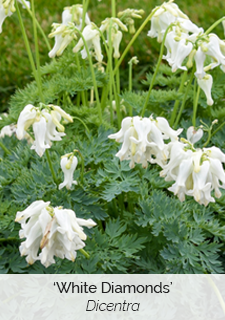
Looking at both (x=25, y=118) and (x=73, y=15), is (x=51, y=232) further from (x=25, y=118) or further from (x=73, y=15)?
(x=73, y=15)

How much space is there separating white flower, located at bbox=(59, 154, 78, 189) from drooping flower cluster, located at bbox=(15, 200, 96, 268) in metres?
0.31

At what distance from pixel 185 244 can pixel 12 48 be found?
4.10 metres

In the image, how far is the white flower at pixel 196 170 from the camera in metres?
1.43

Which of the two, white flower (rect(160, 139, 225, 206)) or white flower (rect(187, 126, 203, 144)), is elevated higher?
white flower (rect(160, 139, 225, 206))

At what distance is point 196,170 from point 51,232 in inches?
21.1

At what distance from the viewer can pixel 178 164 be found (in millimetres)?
1509

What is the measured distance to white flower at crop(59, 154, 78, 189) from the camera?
1.71m

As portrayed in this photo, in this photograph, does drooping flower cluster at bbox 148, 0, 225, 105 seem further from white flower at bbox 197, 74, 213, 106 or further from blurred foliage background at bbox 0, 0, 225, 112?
blurred foliage background at bbox 0, 0, 225, 112

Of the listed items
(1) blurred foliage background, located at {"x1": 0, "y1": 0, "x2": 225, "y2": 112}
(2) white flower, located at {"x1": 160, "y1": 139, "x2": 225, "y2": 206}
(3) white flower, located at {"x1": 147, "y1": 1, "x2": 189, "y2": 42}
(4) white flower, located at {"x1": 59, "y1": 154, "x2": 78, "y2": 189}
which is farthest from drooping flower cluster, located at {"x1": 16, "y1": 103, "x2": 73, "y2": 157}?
(1) blurred foliage background, located at {"x1": 0, "y1": 0, "x2": 225, "y2": 112}

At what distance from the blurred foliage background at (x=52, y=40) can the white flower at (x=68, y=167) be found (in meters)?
2.97

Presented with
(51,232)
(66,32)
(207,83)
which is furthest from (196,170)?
(66,32)
